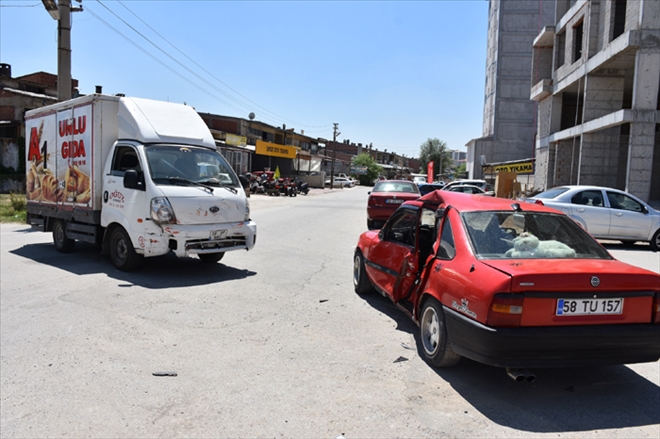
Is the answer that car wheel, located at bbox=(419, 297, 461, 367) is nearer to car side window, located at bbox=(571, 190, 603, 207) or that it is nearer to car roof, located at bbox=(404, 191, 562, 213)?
car roof, located at bbox=(404, 191, 562, 213)

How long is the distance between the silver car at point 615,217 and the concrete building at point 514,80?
116 feet

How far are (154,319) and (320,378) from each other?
8.23 feet

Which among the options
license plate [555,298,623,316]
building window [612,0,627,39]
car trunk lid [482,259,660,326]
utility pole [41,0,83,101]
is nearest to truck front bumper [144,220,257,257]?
car trunk lid [482,259,660,326]

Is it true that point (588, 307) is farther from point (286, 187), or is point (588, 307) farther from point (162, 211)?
point (286, 187)

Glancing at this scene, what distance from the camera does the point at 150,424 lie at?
3414mm

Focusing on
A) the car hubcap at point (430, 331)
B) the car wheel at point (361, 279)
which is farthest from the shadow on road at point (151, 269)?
the car hubcap at point (430, 331)

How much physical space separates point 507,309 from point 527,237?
3.62 feet

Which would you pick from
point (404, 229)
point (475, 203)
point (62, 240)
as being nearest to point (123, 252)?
point (62, 240)

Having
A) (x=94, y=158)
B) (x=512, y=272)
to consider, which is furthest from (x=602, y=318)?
(x=94, y=158)

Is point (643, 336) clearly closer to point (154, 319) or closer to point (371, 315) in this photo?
point (371, 315)

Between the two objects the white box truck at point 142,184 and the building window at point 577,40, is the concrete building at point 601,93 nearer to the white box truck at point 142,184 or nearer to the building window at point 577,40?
the building window at point 577,40

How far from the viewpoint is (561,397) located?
3961mm

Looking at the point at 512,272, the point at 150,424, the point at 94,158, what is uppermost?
the point at 94,158

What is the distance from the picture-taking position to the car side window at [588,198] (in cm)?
1317
